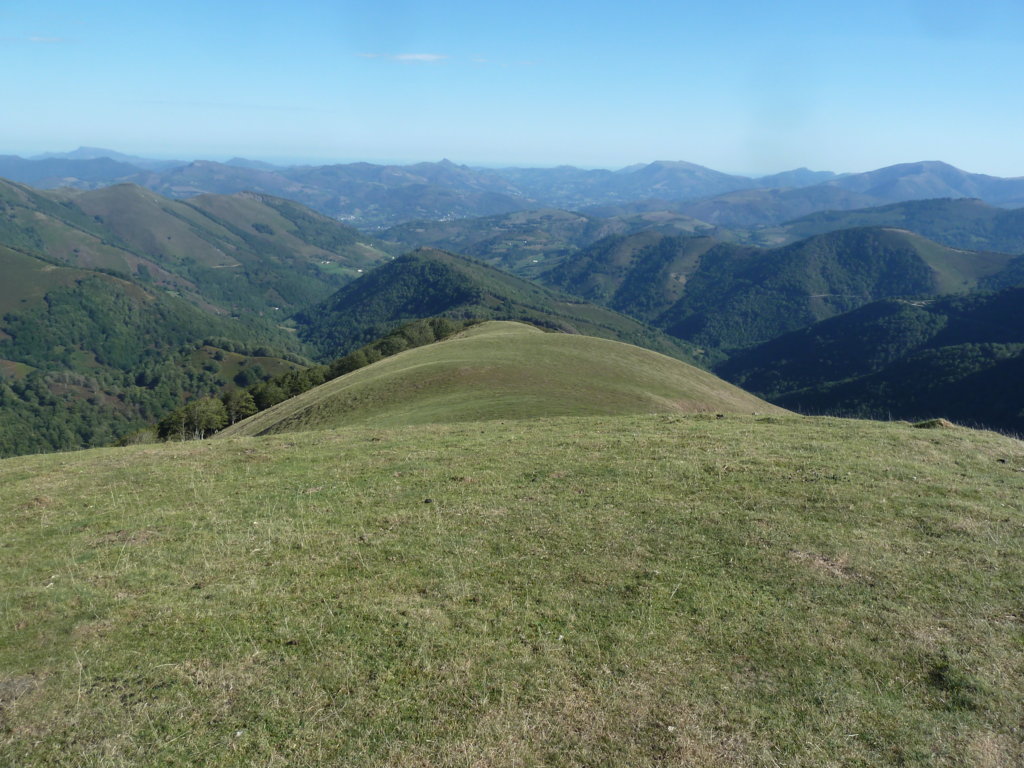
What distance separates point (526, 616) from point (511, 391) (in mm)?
35315

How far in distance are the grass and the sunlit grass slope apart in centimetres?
2090

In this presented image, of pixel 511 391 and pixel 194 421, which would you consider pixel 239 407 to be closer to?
pixel 194 421

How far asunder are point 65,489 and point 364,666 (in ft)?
56.4

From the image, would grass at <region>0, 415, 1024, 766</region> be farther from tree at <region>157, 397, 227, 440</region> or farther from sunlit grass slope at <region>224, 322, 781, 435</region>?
tree at <region>157, 397, 227, 440</region>

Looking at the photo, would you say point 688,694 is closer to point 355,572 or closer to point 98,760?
point 355,572

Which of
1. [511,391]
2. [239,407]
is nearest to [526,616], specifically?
[511,391]

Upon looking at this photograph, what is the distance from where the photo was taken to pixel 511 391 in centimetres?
4725

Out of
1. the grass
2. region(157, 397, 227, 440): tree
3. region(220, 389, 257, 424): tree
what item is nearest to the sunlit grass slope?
the grass

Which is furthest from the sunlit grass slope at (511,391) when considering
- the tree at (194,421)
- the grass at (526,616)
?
the tree at (194,421)

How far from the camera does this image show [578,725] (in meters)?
9.49

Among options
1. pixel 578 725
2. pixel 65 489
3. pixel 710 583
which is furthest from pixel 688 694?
pixel 65 489

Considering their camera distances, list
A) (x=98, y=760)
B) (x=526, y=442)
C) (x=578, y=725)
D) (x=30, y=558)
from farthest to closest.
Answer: (x=526, y=442) < (x=30, y=558) < (x=578, y=725) < (x=98, y=760)

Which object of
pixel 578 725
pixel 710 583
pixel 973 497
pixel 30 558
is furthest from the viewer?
pixel 973 497

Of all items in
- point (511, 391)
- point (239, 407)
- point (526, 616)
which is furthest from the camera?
point (239, 407)
